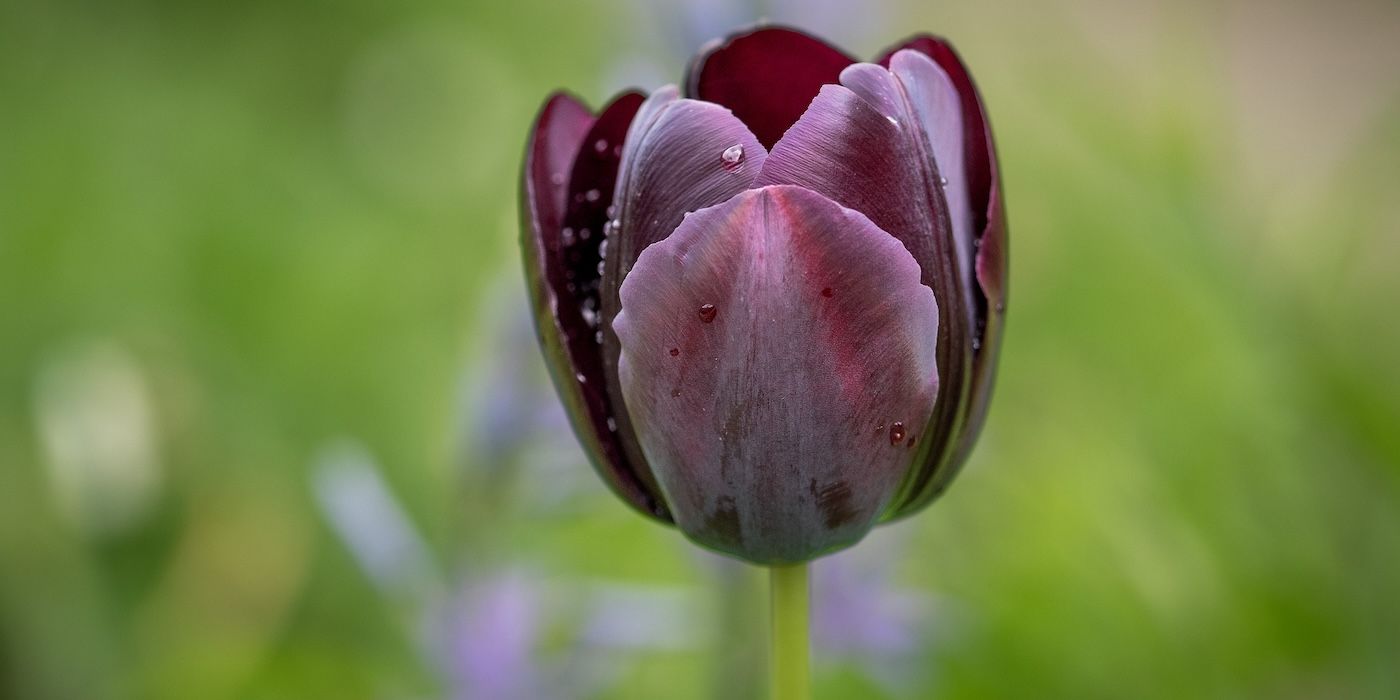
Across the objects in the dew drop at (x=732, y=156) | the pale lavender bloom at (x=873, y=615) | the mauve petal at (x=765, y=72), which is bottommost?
the pale lavender bloom at (x=873, y=615)

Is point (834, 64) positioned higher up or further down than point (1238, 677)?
higher up

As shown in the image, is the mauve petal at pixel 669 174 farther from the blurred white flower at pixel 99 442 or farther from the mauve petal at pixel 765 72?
the blurred white flower at pixel 99 442

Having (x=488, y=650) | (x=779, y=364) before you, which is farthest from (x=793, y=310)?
(x=488, y=650)

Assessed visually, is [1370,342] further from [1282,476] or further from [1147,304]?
[1147,304]

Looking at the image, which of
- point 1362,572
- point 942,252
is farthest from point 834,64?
point 1362,572

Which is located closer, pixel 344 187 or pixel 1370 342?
pixel 1370 342

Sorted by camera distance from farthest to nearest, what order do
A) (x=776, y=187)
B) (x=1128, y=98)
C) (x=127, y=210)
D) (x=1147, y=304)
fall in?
(x=127, y=210)
(x=1147, y=304)
(x=1128, y=98)
(x=776, y=187)

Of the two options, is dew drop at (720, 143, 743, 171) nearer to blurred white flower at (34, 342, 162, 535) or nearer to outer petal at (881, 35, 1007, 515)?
outer petal at (881, 35, 1007, 515)

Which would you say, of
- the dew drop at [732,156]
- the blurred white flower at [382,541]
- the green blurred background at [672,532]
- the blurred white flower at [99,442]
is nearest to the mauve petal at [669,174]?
the dew drop at [732,156]
